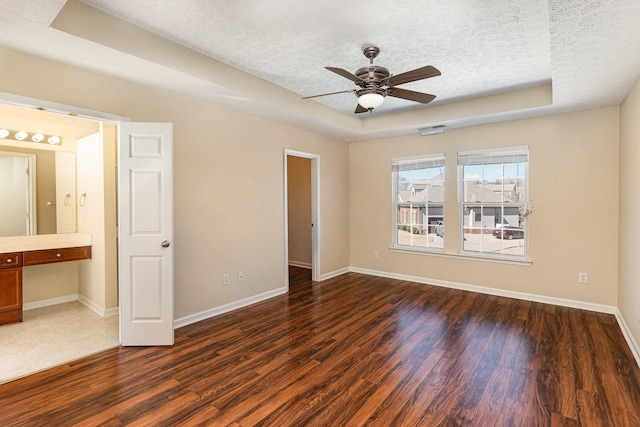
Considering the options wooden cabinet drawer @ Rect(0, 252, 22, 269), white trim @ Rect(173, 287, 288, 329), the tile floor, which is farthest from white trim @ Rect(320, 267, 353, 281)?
wooden cabinet drawer @ Rect(0, 252, 22, 269)

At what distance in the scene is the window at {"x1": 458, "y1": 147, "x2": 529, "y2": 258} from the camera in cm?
452

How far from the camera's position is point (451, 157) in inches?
199

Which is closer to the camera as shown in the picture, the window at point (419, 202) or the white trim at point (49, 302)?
the white trim at point (49, 302)

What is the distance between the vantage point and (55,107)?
2.65 metres

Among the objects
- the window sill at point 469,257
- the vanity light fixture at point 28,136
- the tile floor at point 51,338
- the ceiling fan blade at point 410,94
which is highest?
the ceiling fan blade at point 410,94

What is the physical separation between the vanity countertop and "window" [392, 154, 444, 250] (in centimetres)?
475

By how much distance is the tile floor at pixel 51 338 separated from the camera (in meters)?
2.72

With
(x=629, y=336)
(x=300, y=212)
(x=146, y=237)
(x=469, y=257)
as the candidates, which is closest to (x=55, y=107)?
(x=146, y=237)

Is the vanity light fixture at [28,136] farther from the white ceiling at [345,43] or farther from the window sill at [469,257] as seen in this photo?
the window sill at [469,257]

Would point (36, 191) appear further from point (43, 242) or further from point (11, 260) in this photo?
point (11, 260)

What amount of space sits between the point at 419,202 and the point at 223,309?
140 inches

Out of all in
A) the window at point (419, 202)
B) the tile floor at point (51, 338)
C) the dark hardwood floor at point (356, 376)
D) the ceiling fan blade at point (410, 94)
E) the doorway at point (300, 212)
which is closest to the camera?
the dark hardwood floor at point (356, 376)

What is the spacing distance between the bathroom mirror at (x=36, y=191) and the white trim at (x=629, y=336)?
6.44 metres

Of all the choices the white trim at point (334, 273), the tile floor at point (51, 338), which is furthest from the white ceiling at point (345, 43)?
the white trim at point (334, 273)
